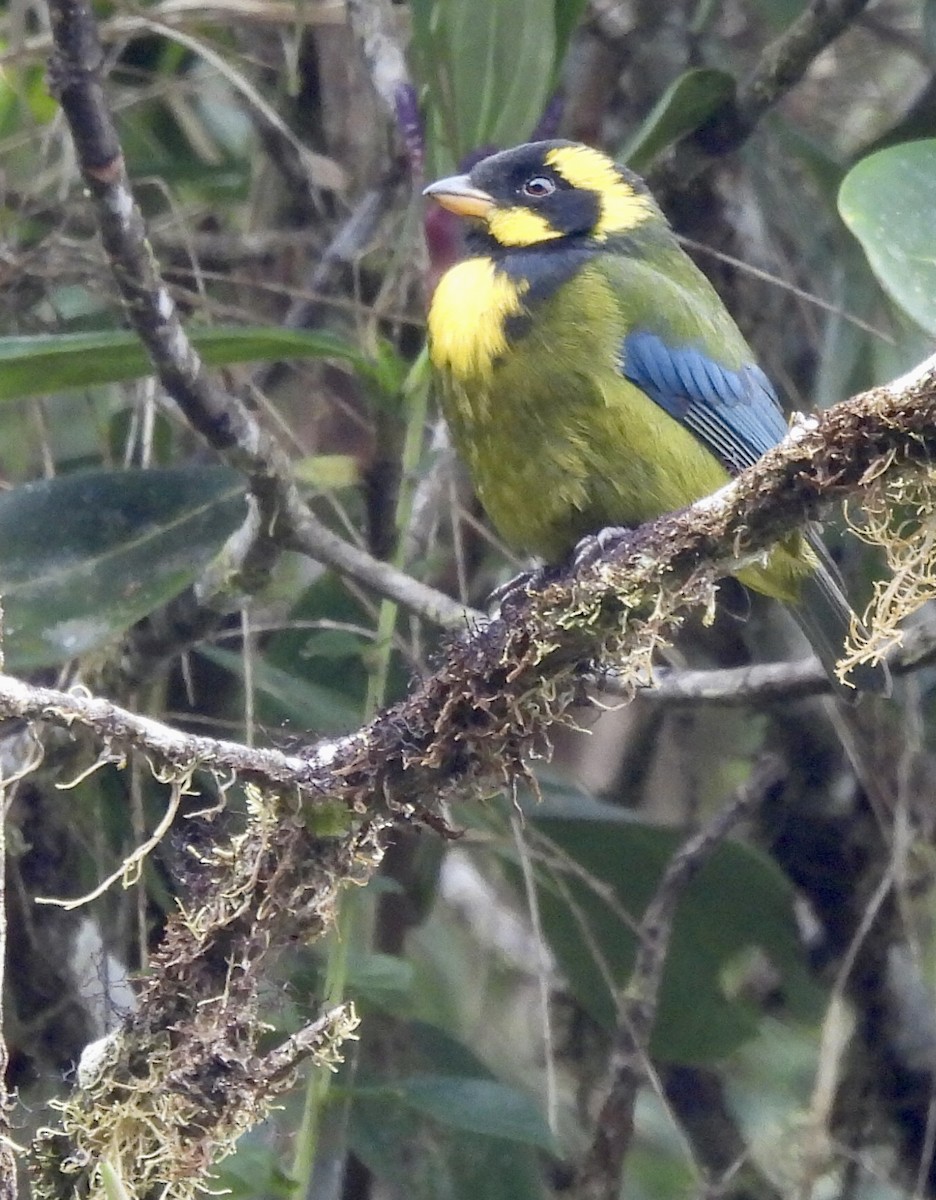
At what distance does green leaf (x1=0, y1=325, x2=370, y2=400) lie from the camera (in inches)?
91.0

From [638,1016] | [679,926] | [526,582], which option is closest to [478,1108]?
[638,1016]

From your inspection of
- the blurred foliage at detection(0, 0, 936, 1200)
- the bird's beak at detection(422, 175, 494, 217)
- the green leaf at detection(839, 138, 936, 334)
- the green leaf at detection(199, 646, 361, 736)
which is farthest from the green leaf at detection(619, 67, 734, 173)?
the green leaf at detection(199, 646, 361, 736)

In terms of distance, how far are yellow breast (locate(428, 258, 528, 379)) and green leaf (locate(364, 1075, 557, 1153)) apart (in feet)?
3.28

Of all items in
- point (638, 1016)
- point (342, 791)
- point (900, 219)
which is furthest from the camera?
point (638, 1016)

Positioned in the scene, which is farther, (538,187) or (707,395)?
(538,187)

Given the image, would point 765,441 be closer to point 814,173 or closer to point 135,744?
point 814,173

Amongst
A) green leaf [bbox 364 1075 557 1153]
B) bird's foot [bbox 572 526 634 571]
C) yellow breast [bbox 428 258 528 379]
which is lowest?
green leaf [bbox 364 1075 557 1153]

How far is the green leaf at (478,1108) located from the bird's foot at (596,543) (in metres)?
0.73

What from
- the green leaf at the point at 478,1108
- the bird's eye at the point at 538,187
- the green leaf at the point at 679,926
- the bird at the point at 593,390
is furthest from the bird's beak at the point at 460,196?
the green leaf at the point at 478,1108

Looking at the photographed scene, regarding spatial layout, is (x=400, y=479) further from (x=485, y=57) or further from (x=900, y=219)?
(x=900, y=219)

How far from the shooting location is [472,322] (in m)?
2.60

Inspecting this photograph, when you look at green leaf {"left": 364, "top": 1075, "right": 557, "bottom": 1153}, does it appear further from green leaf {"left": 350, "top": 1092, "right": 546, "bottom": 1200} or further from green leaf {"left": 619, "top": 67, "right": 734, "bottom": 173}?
green leaf {"left": 619, "top": 67, "right": 734, "bottom": 173}

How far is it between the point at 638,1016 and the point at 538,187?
134 centimetres

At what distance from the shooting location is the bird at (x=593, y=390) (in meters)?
2.53
